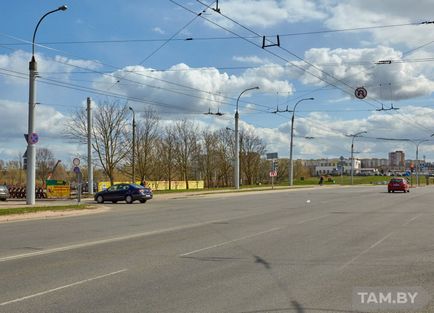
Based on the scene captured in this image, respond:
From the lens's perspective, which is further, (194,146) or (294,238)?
(194,146)

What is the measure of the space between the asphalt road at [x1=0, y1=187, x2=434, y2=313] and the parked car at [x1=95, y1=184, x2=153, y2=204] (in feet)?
68.2

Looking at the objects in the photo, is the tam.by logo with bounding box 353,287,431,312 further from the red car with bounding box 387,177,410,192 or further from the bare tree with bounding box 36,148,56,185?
the bare tree with bounding box 36,148,56,185

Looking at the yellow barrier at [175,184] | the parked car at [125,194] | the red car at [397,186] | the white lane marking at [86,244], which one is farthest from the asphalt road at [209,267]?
the yellow barrier at [175,184]

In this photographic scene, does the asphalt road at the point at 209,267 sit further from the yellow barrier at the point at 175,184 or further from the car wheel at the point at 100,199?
the yellow barrier at the point at 175,184

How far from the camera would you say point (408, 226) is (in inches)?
679

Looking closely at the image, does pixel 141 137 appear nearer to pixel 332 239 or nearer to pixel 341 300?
pixel 332 239

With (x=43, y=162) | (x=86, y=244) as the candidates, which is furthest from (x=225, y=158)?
(x=86, y=244)

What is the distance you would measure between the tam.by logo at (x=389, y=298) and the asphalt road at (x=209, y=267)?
13 centimetres

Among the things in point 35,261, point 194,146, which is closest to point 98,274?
point 35,261

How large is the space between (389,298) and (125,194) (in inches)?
1265

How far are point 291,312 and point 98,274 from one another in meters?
3.91

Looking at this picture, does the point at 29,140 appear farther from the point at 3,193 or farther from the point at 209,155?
the point at 209,155

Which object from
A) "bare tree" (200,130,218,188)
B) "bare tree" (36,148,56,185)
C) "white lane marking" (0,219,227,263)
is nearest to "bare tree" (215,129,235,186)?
"bare tree" (200,130,218,188)

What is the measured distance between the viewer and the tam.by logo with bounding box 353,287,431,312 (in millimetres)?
6604
